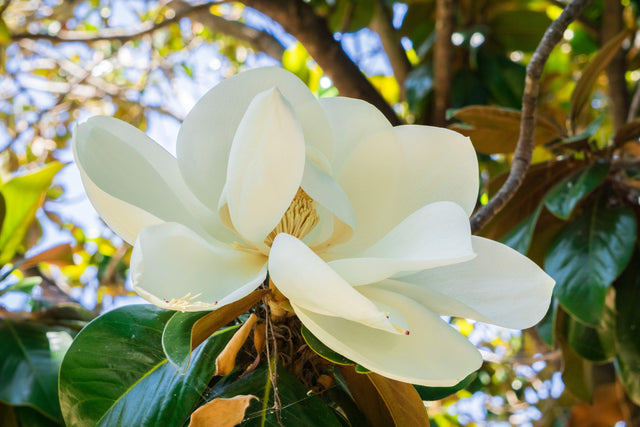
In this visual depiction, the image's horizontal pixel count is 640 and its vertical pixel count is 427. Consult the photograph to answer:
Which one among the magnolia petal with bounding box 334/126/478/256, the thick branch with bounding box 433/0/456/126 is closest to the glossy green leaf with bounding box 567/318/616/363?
the thick branch with bounding box 433/0/456/126

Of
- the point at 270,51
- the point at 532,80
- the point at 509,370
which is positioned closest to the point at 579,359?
the point at 532,80

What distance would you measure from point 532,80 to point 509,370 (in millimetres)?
1666

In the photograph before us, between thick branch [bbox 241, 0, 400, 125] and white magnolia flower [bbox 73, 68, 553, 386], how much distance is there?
2.55 feet

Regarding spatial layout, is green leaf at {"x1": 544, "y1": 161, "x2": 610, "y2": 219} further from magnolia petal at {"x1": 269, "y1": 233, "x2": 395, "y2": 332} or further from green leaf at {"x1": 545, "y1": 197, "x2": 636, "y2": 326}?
magnolia petal at {"x1": 269, "y1": 233, "x2": 395, "y2": 332}

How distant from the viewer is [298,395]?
523mm

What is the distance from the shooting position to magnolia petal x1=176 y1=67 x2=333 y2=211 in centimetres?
50

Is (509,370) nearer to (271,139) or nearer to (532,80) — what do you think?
(532,80)

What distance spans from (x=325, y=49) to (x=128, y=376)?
95 cm

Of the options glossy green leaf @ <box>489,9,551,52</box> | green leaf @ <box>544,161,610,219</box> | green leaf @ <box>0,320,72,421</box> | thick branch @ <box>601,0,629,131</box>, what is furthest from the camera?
glossy green leaf @ <box>489,9,551,52</box>

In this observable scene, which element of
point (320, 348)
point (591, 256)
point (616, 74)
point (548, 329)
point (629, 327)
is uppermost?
point (320, 348)

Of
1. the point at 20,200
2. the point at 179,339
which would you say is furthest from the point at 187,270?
the point at 20,200

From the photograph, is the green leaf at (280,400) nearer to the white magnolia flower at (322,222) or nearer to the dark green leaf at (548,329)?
the white magnolia flower at (322,222)

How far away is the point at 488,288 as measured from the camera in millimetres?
467

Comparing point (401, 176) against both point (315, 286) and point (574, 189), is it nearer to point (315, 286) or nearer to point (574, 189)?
point (315, 286)
